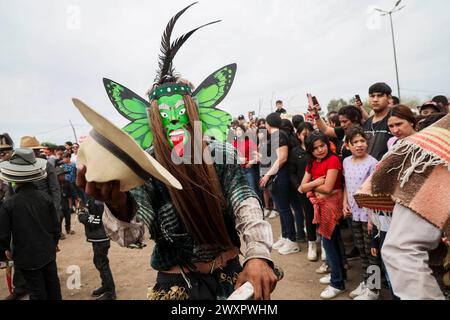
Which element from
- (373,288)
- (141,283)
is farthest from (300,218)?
(141,283)

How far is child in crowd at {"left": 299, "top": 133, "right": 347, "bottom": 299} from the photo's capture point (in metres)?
3.25

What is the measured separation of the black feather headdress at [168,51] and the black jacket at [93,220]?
216 centimetres

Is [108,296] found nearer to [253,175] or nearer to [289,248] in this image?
[289,248]

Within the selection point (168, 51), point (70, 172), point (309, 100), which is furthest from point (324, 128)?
point (70, 172)

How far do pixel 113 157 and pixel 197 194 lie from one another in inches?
18.6

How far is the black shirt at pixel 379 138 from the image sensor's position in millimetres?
3098

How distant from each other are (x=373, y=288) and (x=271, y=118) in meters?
2.64

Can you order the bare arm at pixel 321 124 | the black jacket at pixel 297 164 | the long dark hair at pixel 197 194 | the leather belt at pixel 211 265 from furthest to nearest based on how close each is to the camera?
the black jacket at pixel 297 164 → the bare arm at pixel 321 124 → the leather belt at pixel 211 265 → the long dark hair at pixel 197 194

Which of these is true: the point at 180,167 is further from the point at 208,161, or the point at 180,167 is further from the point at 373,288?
the point at 373,288

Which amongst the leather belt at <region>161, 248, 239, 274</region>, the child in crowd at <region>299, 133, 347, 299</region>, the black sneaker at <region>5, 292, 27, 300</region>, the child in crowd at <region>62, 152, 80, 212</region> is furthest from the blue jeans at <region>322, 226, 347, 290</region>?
the child in crowd at <region>62, 152, 80, 212</region>

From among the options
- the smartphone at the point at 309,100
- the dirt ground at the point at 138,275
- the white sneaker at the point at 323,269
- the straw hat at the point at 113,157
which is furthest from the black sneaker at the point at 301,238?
the straw hat at the point at 113,157

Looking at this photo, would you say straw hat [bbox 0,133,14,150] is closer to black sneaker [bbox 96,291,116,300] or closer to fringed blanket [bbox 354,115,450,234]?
black sneaker [bbox 96,291,116,300]

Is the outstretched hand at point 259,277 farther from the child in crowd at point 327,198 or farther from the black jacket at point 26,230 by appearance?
the black jacket at point 26,230

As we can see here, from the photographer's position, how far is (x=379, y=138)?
3.14 m
